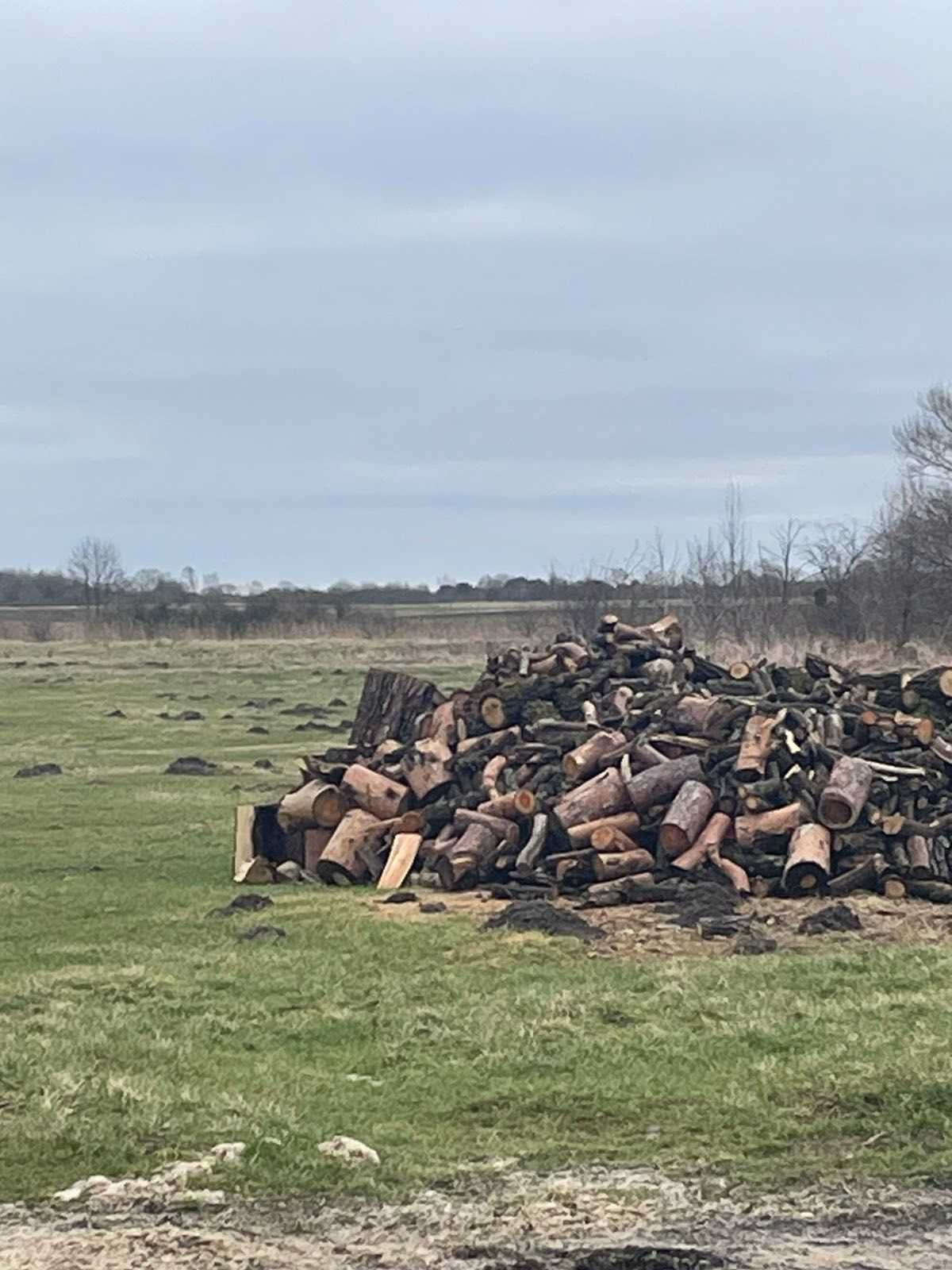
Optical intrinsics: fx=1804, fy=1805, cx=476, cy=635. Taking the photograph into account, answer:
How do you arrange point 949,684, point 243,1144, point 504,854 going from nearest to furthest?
point 243,1144 < point 504,854 < point 949,684

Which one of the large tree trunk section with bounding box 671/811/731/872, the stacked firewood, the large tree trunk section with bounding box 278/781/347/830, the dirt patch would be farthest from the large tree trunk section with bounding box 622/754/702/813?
the large tree trunk section with bounding box 278/781/347/830

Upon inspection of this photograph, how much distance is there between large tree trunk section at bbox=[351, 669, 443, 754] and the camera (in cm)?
1680

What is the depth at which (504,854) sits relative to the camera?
13672mm

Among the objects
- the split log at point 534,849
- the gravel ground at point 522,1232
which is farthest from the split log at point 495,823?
the gravel ground at point 522,1232

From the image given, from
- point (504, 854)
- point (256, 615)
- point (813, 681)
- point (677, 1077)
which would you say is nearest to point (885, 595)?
point (256, 615)

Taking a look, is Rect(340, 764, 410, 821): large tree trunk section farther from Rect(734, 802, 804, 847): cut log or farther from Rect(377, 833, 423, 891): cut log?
Rect(734, 802, 804, 847): cut log

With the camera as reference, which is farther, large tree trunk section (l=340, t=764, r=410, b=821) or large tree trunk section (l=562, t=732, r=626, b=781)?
large tree trunk section (l=340, t=764, r=410, b=821)

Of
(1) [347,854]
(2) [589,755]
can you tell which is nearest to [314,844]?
(1) [347,854]

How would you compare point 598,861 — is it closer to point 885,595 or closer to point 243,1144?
point 243,1144

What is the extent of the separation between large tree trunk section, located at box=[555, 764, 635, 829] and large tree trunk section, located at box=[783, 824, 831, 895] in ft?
4.94

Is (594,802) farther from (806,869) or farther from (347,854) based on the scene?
(347,854)

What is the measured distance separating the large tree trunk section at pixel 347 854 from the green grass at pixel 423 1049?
290mm

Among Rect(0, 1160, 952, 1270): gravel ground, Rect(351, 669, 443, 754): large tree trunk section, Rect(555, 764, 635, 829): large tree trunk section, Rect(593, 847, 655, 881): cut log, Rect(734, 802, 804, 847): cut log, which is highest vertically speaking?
Rect(351, 669, 443, 754): large tree trunk section

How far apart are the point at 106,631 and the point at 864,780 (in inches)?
1945
